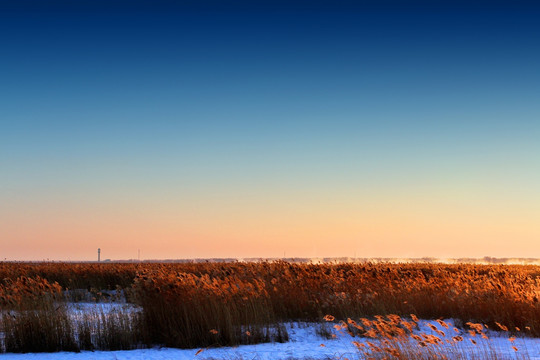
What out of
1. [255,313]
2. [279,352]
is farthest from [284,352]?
[255,313]

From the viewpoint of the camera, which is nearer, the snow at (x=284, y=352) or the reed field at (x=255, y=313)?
the snow at (x=284, y=352)

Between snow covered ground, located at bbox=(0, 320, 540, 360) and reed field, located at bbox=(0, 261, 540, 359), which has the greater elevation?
reed field, located at bbox=(0, 261, 540, 359)

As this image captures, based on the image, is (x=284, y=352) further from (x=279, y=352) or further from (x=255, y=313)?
(x=255, y=313)

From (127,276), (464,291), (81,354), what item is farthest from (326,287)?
(127,276)

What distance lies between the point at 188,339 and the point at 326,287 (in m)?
6.72

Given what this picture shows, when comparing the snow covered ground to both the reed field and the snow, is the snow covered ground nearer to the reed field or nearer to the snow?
the snow

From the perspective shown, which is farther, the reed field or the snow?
the reed field

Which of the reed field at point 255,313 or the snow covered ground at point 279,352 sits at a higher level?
the reed field at point 255,313

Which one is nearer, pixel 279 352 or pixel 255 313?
pixel 279 352

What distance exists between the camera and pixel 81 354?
37.7 feet

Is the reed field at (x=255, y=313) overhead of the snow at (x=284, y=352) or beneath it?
overhead

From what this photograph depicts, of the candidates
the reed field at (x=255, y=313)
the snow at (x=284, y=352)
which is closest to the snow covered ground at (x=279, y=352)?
the snow at (x=284, y=352)

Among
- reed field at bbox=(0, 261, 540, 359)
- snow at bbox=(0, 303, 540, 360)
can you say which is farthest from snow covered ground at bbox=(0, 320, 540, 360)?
reed field at bbox=(0, 261, 540, 359)

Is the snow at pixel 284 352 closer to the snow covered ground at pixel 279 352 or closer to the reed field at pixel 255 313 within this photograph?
the snow covered ground at pixel 279 352
